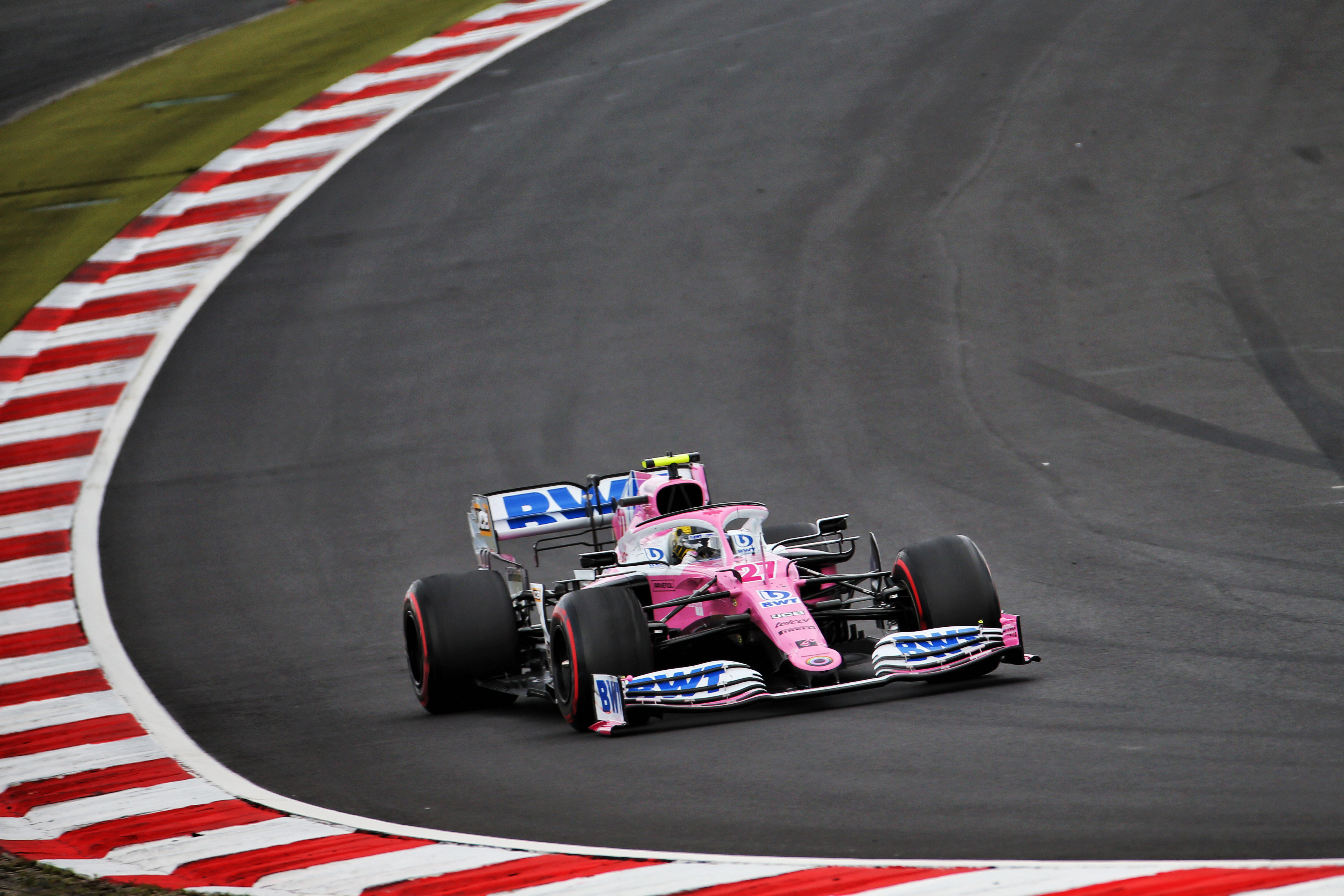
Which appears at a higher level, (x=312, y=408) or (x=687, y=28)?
(x=687, y=28)

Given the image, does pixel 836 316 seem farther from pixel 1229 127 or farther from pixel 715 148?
pixel 1229 127

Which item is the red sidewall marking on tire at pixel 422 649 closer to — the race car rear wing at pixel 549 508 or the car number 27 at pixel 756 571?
the race car rear wing at pixel 549 508

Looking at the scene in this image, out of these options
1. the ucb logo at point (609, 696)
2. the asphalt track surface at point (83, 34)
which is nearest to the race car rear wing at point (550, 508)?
the ucb logo at point (609, 696)

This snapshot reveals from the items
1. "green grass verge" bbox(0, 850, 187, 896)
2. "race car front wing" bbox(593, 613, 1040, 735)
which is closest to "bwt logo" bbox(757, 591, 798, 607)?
"race car front wing" bbox(593, 613, 1040, 735)

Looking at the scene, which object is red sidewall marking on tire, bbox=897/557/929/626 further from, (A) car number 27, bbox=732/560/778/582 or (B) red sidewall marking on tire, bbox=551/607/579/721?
(B) red sidewall marking on tire, bbox=551/607/579/721

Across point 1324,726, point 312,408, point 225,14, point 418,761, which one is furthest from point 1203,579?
point 225,14

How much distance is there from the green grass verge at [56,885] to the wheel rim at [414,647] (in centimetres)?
312

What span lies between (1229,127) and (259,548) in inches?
483

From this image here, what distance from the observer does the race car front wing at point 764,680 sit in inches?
315

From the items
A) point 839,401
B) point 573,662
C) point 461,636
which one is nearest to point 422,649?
point 461,636

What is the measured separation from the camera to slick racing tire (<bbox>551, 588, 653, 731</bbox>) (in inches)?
324

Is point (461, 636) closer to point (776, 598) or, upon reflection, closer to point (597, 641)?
point (597, 641)

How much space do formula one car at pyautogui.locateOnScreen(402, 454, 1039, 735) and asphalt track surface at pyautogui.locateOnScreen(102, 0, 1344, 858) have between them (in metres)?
0.23

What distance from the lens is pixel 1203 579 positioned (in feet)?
33.9
